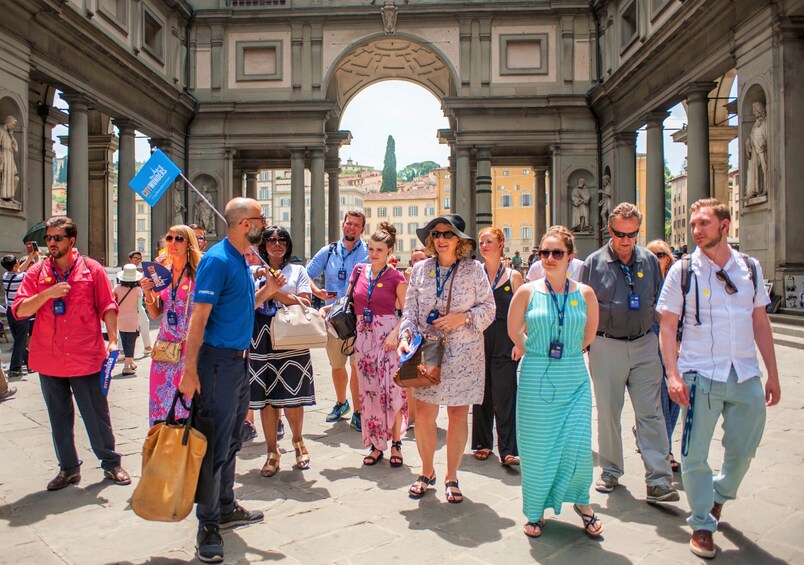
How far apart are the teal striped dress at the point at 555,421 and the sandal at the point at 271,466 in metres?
2.15

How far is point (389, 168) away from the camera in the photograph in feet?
385

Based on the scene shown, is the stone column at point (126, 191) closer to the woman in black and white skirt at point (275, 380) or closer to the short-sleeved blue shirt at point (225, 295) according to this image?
the woman in black and white skirt at point (275, 380)

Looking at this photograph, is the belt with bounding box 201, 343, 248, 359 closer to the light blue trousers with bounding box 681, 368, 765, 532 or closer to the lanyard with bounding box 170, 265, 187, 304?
the lanyard with bounding box 170, 265, 187, 304

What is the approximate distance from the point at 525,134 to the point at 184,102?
13.0m

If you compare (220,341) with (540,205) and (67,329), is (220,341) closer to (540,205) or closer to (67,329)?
(67,329)

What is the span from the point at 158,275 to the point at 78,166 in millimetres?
16103

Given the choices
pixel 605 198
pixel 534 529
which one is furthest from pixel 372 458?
pixel 605 198

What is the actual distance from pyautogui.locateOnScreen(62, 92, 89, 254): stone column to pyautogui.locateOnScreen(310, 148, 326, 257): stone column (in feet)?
31.4

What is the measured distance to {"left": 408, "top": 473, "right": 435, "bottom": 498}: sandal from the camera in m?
4.86

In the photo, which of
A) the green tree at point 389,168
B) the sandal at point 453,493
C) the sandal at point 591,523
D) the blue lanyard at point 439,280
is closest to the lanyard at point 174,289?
the blue lanyard at point 439,280

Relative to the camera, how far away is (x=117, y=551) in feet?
12.9

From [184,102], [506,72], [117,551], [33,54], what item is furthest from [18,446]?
[506,72]

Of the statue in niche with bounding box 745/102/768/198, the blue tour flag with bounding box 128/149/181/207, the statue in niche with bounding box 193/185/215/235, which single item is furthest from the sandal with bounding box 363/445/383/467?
the statue in niche with bounding box 193/185/215/235

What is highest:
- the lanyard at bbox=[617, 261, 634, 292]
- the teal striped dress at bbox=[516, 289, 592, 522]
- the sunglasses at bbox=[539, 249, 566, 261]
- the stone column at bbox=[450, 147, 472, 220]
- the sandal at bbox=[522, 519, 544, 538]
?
the stone column at bbox=[450, 147, 472, 220]
